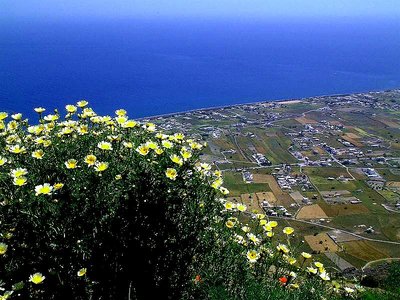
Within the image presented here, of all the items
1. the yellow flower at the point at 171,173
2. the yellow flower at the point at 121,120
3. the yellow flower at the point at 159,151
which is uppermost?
the yellow flower at the point at 121,120

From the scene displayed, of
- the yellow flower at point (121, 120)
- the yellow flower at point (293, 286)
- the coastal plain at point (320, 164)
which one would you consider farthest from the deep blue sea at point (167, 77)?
the yellow flower at point (293, 286)

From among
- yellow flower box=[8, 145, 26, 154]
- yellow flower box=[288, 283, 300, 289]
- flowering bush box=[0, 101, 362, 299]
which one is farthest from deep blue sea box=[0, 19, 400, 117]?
yellow flower box=[288, 283, 300, 289]

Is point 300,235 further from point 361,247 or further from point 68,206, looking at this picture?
point 68,206

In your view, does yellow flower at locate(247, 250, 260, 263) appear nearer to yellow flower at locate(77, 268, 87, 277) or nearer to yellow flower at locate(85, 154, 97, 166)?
yellow flower at locate(77, 268, 87, 277)

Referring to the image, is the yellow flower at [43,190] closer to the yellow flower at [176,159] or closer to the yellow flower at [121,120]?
the yellow flower at [176,159]

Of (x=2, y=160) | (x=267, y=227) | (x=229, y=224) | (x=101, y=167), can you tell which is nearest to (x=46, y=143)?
(x=2, y=160)
